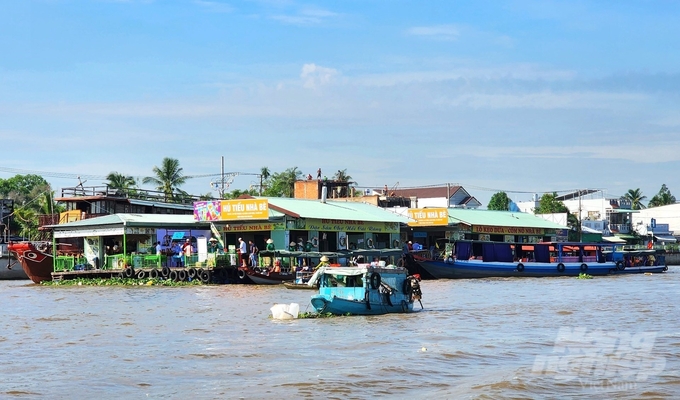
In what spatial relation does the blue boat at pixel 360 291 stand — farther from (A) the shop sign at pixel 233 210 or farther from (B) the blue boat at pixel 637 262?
(B) the blue boat at pixel 637 262

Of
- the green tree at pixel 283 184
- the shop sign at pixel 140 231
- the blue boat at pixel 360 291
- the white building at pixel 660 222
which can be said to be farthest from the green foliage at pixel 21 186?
the blue boat at pixel 360 291

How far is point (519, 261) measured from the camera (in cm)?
4928

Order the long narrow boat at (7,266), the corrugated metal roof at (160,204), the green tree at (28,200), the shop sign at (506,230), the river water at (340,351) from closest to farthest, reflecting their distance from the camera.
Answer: the river water at (340,351)
the corrugated metal roof at (160,204)
the shop sign at (506,230)
the long narrow boat at (7,266)
the green tree at (28,200)

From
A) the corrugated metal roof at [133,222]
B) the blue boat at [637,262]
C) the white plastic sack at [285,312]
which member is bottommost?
the white plastic sack at [285,312]

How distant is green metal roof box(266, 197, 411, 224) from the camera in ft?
140

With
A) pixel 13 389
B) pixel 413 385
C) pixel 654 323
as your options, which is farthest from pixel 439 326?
pixel 13 389

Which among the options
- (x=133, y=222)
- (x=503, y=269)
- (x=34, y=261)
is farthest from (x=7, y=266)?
(x=503, y=269)

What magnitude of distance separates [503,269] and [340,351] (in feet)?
105

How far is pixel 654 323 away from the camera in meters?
21.8

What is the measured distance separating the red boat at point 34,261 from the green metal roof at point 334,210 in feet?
37.2

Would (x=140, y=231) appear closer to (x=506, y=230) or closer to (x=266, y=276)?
(x=266, y=276)

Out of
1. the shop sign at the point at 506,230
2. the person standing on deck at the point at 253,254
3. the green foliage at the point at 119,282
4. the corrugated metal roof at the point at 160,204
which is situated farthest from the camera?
the shop sign at the point at 506,230

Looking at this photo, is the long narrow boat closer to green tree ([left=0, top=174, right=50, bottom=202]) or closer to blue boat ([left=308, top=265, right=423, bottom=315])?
green tree ([left=0, top=174, right=50, bottom=202])

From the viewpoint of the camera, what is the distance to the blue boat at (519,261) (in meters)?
45.8
